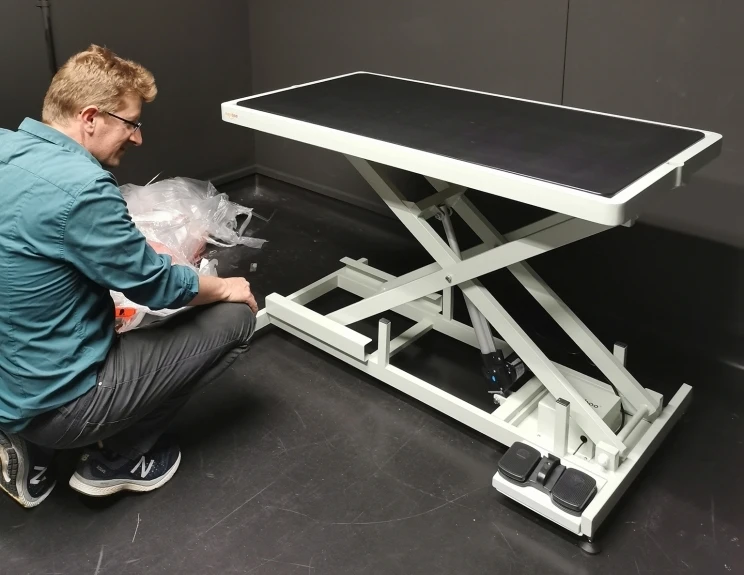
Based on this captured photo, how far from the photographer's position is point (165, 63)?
3.25 m

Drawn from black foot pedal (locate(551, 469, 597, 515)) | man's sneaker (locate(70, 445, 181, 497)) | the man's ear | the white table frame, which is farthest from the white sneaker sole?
black foot pedal (locate(551, 469, 597, 515))

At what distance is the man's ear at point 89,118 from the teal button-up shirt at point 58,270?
5cm

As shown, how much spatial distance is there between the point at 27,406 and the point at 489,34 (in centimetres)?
196

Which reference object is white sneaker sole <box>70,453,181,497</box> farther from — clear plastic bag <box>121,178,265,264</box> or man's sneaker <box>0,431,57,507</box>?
clear plastic bag <box>121,178,265,264</box>

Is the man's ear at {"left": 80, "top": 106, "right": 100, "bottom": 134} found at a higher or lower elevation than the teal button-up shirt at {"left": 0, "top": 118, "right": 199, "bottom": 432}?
higher

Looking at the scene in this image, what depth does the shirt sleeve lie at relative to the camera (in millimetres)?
1363

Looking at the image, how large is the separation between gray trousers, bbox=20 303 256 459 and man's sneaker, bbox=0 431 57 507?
6 cm

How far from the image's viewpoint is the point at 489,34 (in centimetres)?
257

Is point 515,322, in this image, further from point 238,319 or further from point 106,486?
point 106,486

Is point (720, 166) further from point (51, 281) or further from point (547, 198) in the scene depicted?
point (51, 281)

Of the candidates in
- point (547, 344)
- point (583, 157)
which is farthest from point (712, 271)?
point (583, 157)

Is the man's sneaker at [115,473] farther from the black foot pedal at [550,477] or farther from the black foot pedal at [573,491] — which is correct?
the black foot pedal at [573,491]

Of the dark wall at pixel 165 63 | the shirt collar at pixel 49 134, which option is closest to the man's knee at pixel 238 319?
the shirt collar at pixel 49 134

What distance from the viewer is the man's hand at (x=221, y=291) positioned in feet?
5.51
